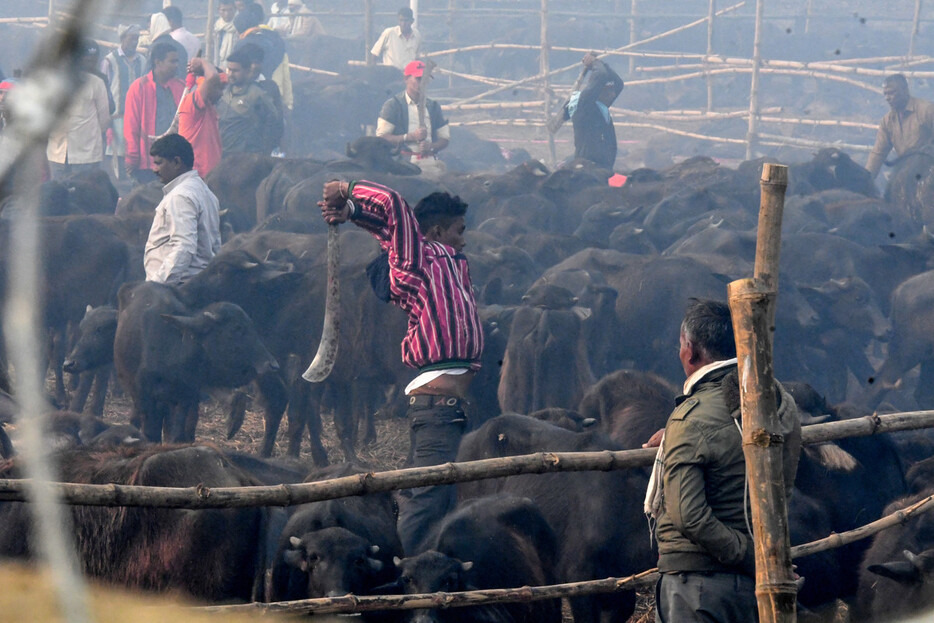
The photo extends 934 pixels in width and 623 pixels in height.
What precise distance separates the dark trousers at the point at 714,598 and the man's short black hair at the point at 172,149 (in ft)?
20.6

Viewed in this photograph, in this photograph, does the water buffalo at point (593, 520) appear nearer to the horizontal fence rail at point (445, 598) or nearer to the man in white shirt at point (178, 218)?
the horizontal fence rail at point (445, 598)

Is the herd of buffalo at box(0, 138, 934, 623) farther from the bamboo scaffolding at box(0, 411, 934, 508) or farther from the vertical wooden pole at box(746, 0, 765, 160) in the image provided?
the vertical wooden pole at box(746, 0, 765, 160)

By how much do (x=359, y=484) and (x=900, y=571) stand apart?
2.43 meters

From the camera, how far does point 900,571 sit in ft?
15.6

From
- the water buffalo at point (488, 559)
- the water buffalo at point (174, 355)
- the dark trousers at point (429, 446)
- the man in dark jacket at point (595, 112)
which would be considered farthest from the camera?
the man in dark jacket at point (595, 112)

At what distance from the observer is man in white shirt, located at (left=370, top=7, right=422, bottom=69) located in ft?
76.4

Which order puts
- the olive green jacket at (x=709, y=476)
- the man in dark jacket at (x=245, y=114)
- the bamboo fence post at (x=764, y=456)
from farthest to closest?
the man in dark jacket at (x=245, y=114) < the olive green jacket at (x=709, y=476) < the bamboo fence post at (x=764, y=456)

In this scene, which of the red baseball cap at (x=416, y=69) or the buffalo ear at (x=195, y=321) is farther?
the red baseball cap at (x=416, y=69)

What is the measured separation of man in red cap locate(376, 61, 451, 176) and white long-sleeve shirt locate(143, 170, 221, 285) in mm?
6375

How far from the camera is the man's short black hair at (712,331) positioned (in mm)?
3752

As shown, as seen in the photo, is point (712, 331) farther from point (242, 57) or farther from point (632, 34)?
point (632, 34)

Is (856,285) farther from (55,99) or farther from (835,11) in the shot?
(835,11)

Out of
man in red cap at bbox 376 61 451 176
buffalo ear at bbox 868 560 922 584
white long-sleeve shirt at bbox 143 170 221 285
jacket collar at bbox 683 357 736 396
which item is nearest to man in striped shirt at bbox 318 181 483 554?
buffalo ear at bbox 868 560 922 584

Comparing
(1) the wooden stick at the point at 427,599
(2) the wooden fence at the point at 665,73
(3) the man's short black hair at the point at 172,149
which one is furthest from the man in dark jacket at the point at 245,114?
(1) the wooden stick at the point at 427,599
